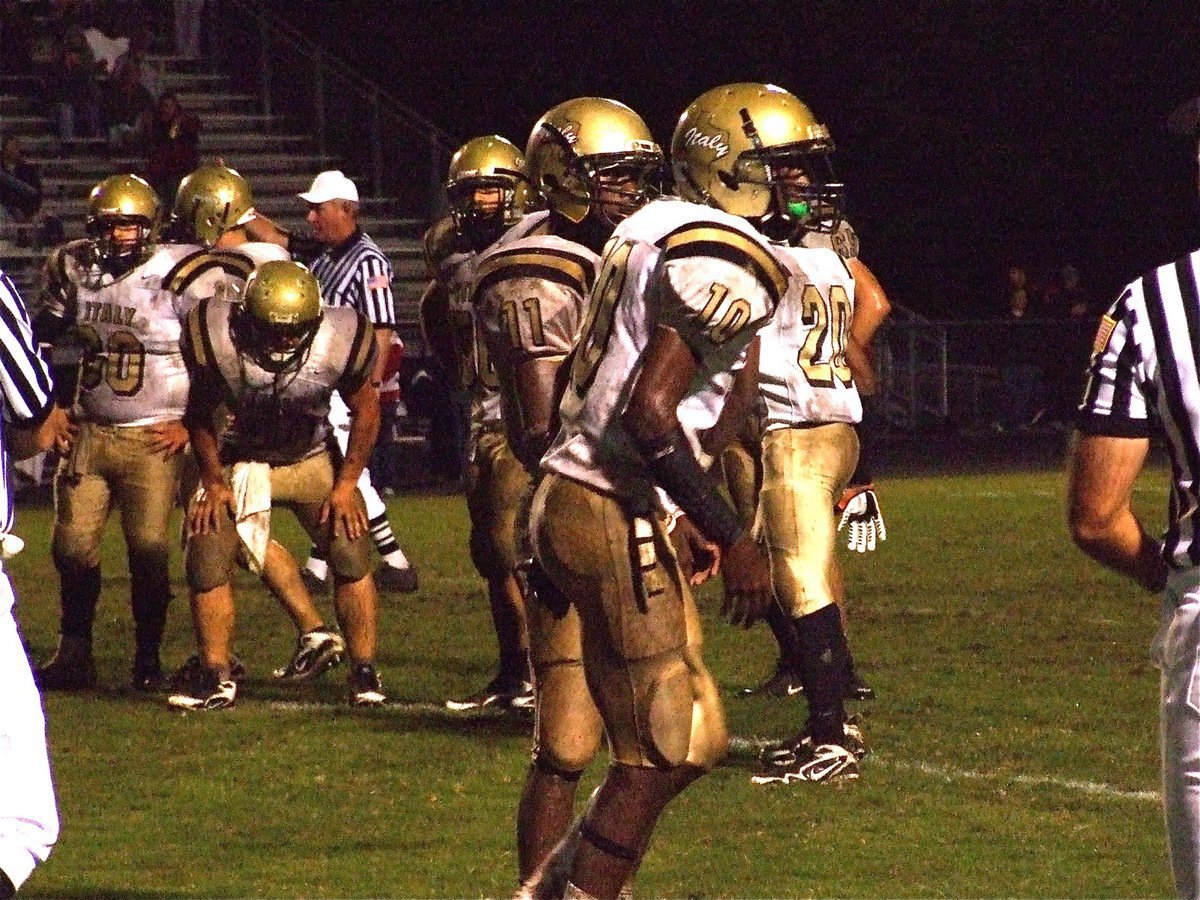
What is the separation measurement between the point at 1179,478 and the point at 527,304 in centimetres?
214

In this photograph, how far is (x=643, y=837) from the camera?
4430 mm

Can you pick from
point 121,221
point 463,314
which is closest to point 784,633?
point 463,314

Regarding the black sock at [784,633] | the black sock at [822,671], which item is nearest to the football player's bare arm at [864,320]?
the black sock at [784,633]

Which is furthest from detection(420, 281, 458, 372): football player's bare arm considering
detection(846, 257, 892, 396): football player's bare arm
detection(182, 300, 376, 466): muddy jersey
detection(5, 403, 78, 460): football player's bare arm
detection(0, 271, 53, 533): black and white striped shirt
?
detection(0, 271, 53, 533): black and white striped shirt

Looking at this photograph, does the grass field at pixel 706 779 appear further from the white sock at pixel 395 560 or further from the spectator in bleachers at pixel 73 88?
the spectator in bleachers at pixel 73 88

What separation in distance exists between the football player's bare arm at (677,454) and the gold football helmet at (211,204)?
5.02m

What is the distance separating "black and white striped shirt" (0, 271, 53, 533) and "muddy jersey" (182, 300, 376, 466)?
125 inches

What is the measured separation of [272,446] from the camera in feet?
26.4

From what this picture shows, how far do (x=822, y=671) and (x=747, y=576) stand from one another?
2207mm

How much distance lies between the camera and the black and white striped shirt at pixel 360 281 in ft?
34.8

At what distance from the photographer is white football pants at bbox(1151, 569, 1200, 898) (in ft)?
11.2

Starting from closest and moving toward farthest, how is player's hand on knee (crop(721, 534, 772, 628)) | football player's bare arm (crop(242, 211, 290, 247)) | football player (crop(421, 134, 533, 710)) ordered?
player's hand on knee (crop(721, 534, 772, 628))
football player (crop(421, 134, 533, 710))
football player's bare arm (crop(242, 211, 290, 247))

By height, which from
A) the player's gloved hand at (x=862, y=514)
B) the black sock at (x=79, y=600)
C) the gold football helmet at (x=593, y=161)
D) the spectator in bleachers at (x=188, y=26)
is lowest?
the black sock at (x=79, y=600)

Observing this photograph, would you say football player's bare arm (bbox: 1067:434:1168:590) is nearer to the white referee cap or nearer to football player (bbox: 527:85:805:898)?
football player (bbox: 527:85:805:898)
